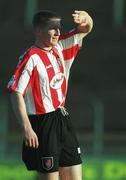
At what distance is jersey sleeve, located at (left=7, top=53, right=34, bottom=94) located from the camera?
5.68m

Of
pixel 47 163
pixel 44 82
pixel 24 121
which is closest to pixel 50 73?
pixel 44 82

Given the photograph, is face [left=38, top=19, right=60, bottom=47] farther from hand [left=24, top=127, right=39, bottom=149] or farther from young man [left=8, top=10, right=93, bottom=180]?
hand [left=24, top=127, right=39, bottom=149]

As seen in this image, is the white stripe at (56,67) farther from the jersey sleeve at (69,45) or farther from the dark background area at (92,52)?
the dark background area at (92,52)

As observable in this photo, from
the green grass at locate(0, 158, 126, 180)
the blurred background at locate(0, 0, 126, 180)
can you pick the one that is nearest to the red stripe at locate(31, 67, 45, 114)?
the green grass at locate(0, 158, 126, 180)

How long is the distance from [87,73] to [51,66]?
1330 centimetres

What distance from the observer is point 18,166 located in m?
10.1

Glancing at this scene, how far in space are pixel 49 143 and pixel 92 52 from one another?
13570 mm

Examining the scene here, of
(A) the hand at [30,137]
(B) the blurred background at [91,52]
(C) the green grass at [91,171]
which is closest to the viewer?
(A) the hand at [30,137]

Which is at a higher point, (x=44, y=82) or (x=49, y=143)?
(x=44, y=82)

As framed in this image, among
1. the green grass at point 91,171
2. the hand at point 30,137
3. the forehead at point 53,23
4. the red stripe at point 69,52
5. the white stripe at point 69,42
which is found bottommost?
the green grass at point 91,171

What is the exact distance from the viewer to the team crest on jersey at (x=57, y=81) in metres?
5.79

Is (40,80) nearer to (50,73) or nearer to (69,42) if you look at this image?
(50,73)

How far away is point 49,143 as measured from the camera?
19.0 ft

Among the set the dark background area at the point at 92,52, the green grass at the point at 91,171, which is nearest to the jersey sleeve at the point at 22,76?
the green grass at the point at 91,171
